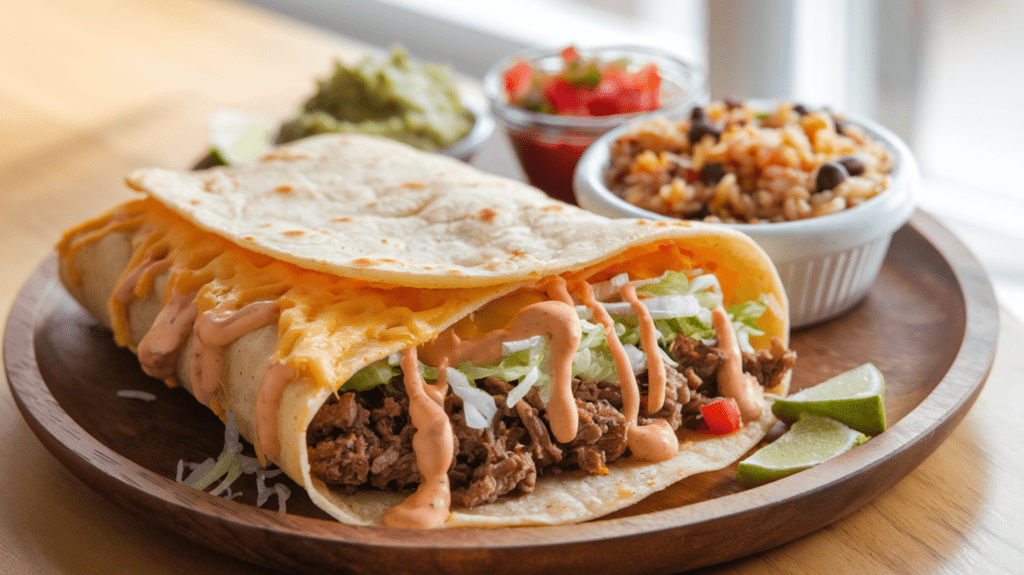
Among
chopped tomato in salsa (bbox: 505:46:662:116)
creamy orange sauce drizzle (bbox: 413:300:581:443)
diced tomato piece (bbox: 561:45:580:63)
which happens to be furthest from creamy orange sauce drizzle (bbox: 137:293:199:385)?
diced tomato piece (bbox: 561:45:580:63)

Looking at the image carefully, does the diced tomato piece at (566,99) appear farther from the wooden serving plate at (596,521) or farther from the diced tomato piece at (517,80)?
the wooden serving plate at (596,521)

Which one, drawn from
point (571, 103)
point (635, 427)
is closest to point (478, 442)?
point (635, 427)

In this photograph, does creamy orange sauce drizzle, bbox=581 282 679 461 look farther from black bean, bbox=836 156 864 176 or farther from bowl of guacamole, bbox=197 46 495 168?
bowl of guacamole, bbox=197 46 495 168

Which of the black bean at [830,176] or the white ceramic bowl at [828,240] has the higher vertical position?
the black bean at [830,176]

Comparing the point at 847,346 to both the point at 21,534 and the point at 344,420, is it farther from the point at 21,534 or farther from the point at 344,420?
the point at 21,534

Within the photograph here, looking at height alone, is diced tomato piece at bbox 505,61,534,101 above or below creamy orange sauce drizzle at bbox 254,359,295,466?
above

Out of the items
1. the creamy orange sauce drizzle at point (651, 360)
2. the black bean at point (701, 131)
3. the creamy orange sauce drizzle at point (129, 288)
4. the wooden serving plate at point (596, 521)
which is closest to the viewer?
the wooden serving plate at point (596, 521)

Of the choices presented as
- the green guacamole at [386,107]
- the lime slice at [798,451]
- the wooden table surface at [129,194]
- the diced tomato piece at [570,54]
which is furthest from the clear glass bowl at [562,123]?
the lime slice at [798,451]
